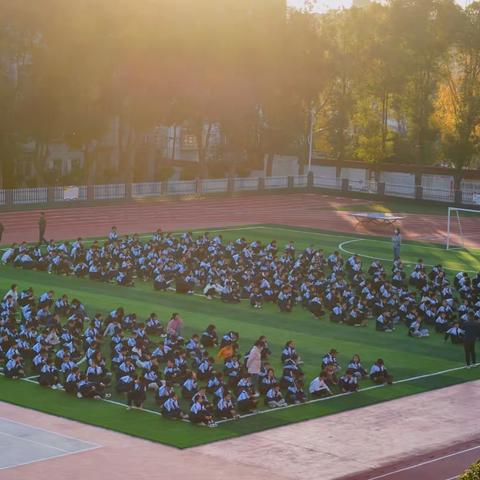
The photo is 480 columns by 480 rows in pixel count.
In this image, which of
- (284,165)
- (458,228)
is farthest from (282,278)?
(284,165)

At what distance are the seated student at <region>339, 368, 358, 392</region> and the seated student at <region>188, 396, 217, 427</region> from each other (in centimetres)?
445

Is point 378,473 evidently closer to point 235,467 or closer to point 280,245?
point 235,467

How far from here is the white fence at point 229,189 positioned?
62250 mm

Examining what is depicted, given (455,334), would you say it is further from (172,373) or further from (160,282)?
(160,282)

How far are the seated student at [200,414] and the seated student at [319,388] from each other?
3.52 m

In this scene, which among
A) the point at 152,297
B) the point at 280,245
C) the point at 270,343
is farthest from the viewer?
the point at 280,245

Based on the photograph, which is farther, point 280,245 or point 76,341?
point 280,245

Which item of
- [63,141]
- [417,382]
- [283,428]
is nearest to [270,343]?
[417,382]

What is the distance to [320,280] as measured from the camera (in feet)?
129

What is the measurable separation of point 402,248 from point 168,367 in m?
29.1

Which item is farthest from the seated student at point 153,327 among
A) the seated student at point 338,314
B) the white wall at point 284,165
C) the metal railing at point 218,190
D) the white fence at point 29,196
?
the white wall at point 284,165

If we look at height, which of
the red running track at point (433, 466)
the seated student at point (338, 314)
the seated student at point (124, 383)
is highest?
the seated student at point (338, 314)

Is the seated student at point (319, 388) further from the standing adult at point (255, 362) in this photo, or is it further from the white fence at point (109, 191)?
the white fence at point (109, 191)

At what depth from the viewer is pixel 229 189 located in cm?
7400
